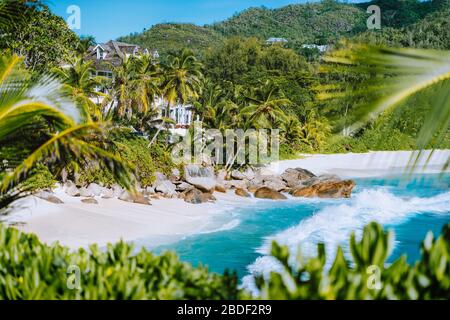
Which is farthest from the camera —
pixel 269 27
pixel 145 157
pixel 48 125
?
pixel 269 27

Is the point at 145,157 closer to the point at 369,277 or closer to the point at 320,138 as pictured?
the point at 320,138

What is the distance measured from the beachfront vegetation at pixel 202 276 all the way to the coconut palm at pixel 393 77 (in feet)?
2.26

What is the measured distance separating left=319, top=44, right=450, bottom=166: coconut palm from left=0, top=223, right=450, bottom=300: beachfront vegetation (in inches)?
27.1

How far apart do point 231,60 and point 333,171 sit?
84.4 feet

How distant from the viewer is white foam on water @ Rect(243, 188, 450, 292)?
1588 centimetres

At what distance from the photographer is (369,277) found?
2.96 metres

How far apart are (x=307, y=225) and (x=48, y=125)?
16.5 meters

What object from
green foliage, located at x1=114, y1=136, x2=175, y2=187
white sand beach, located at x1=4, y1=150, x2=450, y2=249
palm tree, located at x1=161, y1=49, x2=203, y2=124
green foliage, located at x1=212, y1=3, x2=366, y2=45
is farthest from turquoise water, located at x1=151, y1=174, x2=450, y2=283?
green foliage, located at x1=212, y1=3, x2=366, y2=45

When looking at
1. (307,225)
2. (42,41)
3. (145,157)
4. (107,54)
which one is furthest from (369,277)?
(107,54)

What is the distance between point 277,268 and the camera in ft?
46.6

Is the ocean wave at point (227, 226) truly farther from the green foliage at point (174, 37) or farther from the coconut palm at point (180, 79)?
the green foliage at point (174, 37)

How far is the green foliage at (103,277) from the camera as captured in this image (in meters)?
3.46
